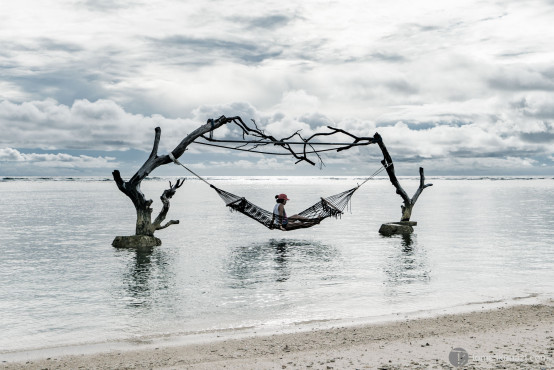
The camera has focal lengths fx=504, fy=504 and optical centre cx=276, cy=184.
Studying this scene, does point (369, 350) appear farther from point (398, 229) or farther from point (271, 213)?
point (398, 229)

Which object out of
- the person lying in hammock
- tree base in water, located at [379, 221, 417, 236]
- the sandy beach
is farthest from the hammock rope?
the sandy beach

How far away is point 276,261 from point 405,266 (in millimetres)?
3363

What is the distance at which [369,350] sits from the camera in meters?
5.68

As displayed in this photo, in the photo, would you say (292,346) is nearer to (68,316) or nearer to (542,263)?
(68,316)

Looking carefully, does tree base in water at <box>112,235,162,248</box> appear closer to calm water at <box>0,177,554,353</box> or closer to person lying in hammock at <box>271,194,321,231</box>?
calm water at <box>0,177,554,353</box>

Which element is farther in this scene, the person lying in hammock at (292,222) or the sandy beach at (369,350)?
the person lying in hammock at (292,222)

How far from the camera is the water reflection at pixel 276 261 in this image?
36.8 ft

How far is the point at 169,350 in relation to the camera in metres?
6.01

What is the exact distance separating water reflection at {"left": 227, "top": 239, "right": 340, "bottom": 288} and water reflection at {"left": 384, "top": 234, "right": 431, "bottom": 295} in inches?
62.4

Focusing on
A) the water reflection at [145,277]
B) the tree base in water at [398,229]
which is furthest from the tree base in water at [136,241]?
the tree base in water at [398,229]

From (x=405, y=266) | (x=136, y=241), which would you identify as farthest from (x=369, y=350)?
(x=136, y=241)

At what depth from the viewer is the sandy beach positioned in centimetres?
521

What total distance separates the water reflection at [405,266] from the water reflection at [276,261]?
1.58 meters

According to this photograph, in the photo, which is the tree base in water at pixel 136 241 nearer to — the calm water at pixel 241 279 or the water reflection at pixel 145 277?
the water reflection at pixel 145 277
